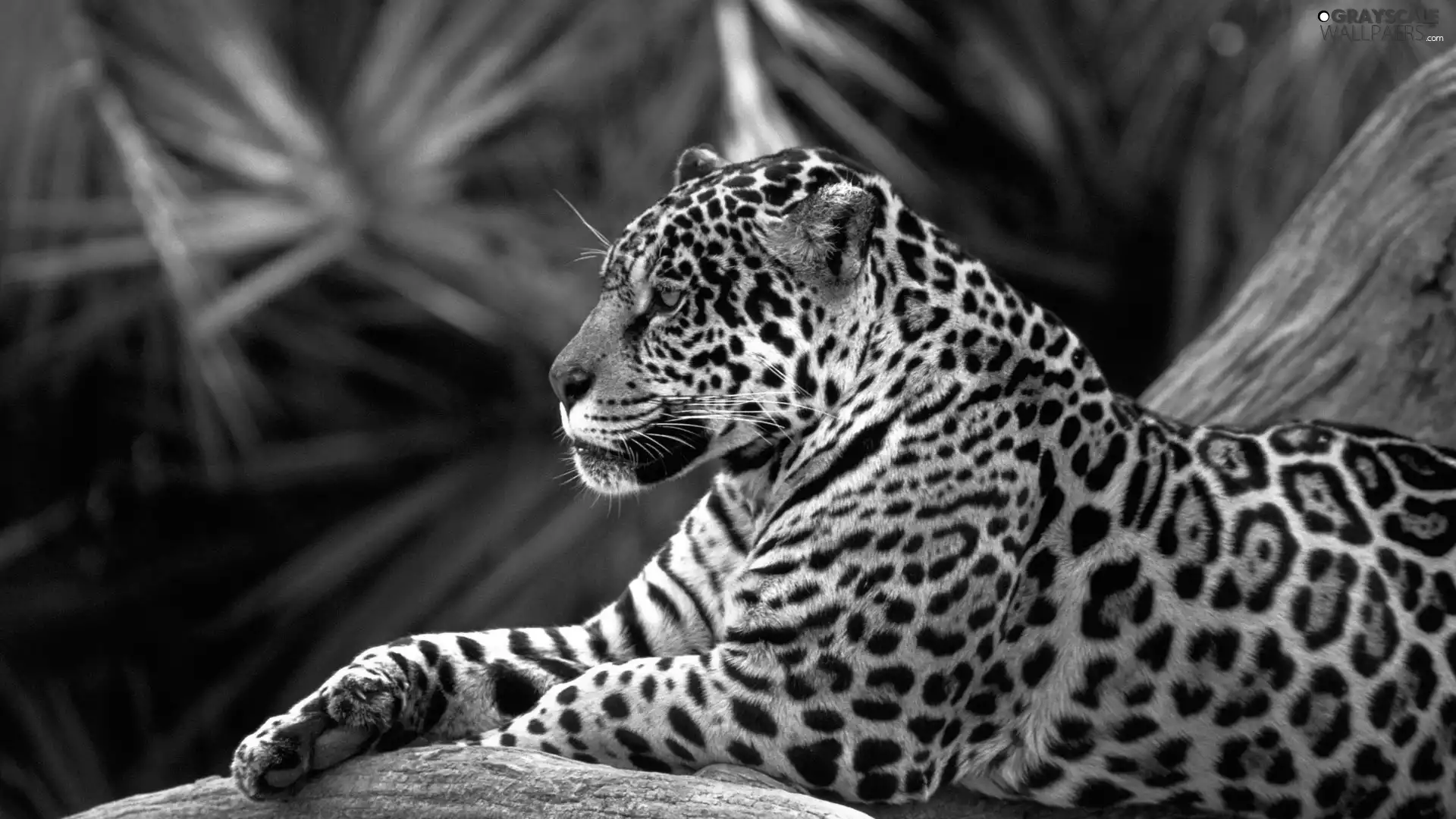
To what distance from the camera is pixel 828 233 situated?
4.92 metres

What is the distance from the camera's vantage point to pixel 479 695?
204 inches

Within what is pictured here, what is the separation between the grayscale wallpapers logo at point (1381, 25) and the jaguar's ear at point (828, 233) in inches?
187

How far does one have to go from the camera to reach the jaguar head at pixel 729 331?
16.4 feet

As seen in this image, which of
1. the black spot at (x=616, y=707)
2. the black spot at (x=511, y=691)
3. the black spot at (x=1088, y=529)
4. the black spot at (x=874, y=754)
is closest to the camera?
the black spot at (x=874, y=754)

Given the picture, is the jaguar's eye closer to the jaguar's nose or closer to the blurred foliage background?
the jaguar's nose

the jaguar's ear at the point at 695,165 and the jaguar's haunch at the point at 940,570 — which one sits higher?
the jaguar's ear at the point at 695,165

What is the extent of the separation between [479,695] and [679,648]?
2.33ft

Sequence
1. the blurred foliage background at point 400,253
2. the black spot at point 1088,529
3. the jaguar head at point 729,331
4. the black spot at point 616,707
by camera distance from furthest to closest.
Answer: the blurred foliage background at point 400,253, the jaguar head at point 729,331, the black spot at point 1088,529, the black spot at point 616,707

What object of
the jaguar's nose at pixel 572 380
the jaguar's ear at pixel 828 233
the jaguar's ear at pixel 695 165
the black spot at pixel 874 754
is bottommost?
the black spot at pixel 874 754

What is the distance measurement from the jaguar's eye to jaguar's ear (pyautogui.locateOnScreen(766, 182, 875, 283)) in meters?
0.34

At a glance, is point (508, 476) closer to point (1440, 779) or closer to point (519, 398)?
point (519, 398)

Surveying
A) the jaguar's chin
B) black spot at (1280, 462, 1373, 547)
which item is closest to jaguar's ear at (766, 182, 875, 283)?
the jaguar's chin

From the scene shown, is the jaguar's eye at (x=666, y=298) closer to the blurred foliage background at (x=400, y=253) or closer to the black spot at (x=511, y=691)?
the black spot at (x=511, y=691)

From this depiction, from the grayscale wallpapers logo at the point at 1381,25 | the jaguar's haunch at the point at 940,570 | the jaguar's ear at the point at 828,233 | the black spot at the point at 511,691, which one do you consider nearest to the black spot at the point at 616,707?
the jaguar's haunch at the point at 940,570
